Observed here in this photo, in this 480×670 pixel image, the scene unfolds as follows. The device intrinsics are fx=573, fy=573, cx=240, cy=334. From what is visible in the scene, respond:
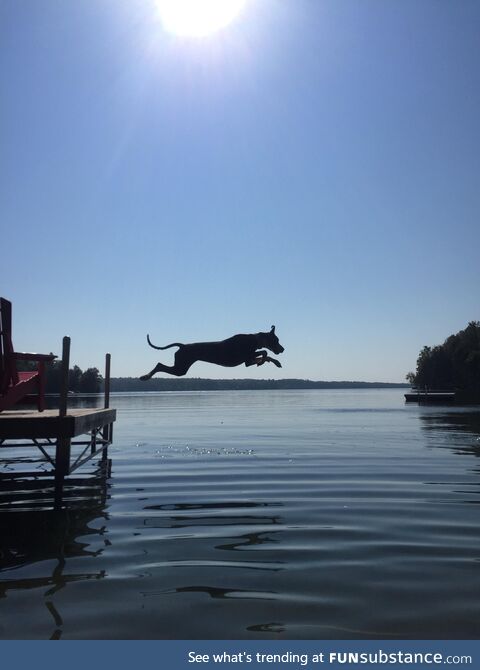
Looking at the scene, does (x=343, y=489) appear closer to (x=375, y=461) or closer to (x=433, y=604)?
(x=375, y=461)

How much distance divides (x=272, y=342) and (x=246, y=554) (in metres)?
3.87

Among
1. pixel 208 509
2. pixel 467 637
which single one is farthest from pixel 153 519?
pixel 467 637

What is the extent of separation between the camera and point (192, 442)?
1107 inches

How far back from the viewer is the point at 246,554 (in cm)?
861

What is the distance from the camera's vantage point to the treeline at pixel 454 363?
11039cm

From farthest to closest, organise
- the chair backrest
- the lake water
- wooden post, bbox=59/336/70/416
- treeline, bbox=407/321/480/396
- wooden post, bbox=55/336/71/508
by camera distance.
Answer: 1. treeline, bbox=407/321/480/396
2. wooden post, bbox=55/336/71/508
3. wooden post, bbox=59/336/70/416
4. the chair backrest
5. the lake water

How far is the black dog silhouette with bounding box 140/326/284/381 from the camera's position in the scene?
1049 centimetres

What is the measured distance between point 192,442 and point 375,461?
10.8 metres

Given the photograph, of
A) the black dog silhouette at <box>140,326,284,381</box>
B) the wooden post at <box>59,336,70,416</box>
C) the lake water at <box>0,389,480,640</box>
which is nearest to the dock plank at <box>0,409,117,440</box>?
the wooden post at <box>59,336,70,416</box>

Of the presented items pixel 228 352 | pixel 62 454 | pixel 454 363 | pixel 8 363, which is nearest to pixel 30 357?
pixel 8 363

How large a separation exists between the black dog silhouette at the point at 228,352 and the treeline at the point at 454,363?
100810 millimetres

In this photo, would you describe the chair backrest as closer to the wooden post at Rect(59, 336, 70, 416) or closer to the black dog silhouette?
the wooden post at Rect(59, 336, 70, 416)

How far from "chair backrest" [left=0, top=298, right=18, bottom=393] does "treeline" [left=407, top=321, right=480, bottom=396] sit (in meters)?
102

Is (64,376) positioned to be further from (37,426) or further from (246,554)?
(246,554)
